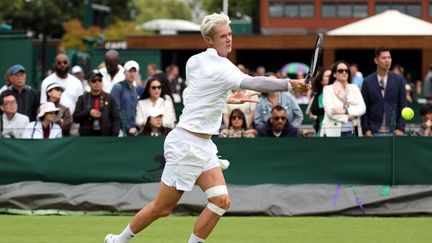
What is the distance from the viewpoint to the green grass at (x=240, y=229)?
11.6 m

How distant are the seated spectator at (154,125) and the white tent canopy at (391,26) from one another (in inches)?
507

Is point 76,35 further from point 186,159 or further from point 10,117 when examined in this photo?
point 186,159

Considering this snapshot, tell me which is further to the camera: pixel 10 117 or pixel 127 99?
pixel 127 99

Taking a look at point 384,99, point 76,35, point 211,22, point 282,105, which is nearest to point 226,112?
point 282,105

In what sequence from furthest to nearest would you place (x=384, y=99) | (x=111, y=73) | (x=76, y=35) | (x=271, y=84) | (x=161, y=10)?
(x=161, y=10), (x=76, y=35), (x=111, y=73), (x=384, y=99), (x=271, y=84)

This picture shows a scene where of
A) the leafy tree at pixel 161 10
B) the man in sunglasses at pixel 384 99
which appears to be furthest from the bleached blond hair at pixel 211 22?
the leafy tree at pixel 161 10

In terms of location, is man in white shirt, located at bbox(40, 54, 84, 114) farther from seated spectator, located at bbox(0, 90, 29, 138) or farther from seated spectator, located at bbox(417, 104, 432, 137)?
seated spectator, located at bbox(417, 104, 432, 137)

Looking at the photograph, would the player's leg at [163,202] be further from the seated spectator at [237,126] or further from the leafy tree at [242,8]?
the leafy tree at [242,8]

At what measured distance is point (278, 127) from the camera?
49.8 ft


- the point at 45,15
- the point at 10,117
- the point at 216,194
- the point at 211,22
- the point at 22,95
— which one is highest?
the point at 45,15

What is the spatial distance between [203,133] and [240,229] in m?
3.21

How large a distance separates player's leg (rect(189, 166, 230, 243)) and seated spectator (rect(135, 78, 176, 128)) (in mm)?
6115

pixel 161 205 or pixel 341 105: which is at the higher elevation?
pixel 341 105

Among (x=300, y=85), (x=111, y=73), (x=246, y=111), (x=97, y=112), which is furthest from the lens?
(x=111, y=73)
